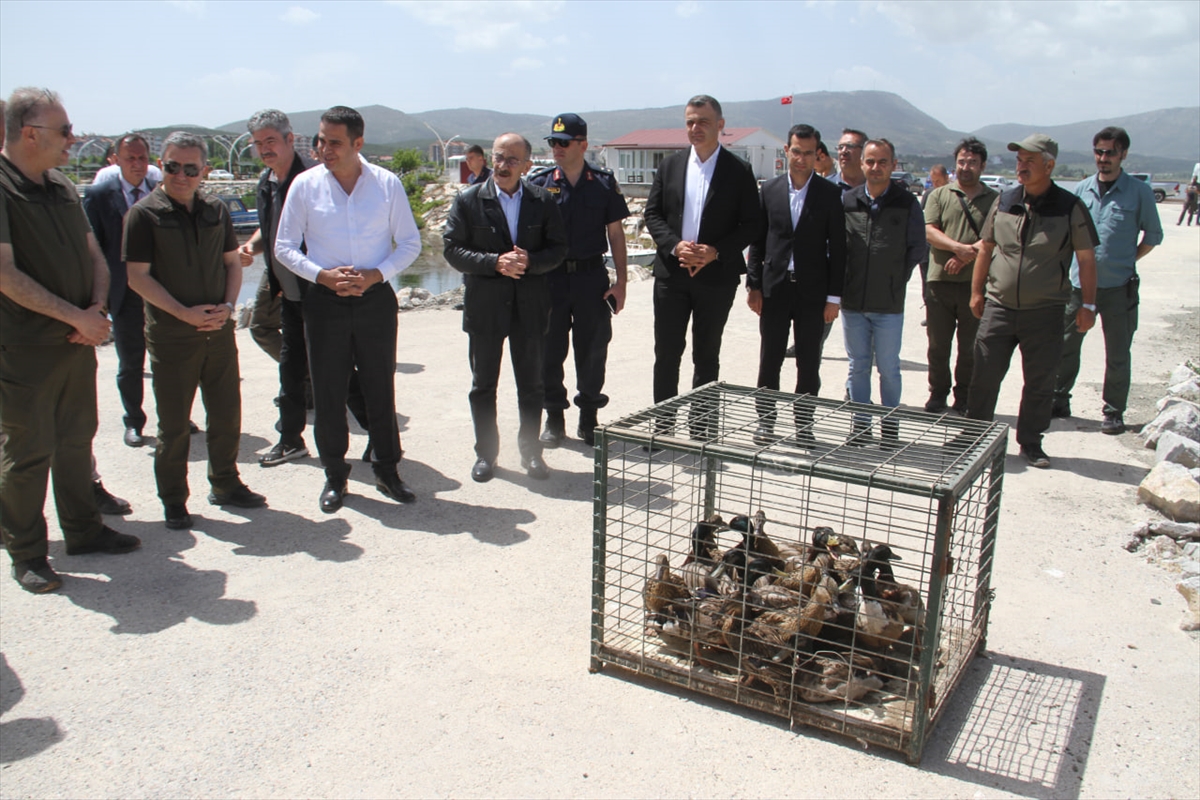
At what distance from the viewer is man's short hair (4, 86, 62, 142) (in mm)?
3924

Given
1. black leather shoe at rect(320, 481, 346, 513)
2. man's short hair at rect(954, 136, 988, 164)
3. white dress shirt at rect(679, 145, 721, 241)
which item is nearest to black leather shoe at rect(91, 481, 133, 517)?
black leather shoe at rect(320, 481, 346, 513)

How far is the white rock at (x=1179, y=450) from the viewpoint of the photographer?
5.71 m

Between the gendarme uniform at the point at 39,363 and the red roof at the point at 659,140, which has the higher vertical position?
the red roof at the point at 659,140

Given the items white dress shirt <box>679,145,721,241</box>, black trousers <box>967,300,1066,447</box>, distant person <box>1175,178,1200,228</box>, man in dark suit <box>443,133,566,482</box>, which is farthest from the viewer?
distant person <box>1175,178,1200,228</box>

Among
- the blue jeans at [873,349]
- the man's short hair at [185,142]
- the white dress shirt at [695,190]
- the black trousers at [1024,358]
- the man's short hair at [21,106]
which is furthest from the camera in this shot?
the blue jeans at [873,349]

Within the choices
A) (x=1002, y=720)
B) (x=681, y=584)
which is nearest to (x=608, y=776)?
(x=681, y=584)

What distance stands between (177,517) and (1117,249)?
23.1ft

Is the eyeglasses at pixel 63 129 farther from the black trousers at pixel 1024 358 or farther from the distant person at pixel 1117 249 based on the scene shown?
the distant person at pixel 1117 249

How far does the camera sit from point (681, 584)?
11.8 ft

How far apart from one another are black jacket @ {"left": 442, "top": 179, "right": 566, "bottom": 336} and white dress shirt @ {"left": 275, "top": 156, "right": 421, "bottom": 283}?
18.5 inches

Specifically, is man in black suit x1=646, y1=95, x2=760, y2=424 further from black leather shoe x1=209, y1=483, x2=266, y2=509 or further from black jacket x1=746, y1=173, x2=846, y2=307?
black leather shoe x1=209, y1=483, x2=266, y2=509

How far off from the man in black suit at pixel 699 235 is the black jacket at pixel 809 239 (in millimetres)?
244

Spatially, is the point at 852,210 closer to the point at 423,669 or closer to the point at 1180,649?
the point at 1180,649

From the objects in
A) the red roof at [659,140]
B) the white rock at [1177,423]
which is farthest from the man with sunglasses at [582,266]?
the red roof at [659,140]
